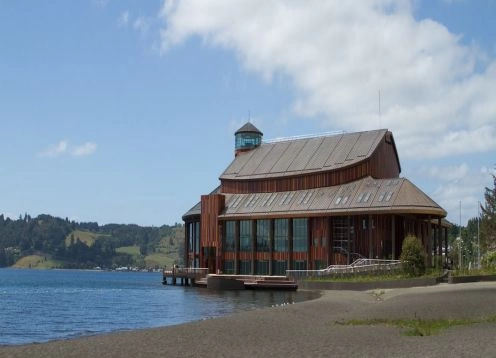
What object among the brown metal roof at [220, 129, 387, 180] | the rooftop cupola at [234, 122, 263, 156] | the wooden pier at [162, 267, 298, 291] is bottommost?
the wooden pier at [162, 267, 298, 291]

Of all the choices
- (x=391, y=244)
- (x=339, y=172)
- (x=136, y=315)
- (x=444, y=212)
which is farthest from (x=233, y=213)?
(x=136, y=315)

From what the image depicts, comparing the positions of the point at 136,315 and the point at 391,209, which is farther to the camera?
the point at 391,209

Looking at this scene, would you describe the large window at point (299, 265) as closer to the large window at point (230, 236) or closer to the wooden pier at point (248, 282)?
the wooden pier at point (248, 282)

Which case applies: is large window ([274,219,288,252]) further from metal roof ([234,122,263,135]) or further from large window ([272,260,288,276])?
metal roof ([234,122,263,135])

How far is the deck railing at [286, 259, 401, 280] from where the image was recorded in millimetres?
68688

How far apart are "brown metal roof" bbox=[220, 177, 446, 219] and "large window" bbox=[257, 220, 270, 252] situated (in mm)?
1745

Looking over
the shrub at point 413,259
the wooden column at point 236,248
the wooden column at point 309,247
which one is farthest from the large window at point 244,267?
the shrub at point 413,259

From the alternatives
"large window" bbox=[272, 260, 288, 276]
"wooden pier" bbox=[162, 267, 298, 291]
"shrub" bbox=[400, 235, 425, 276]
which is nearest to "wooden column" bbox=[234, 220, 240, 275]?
"wooden pier" bbox=[162, 267, 298, 291]

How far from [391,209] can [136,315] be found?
38939 mm

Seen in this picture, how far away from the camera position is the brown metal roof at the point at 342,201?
7900 centimetres

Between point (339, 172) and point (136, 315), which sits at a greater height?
point (339, 172)

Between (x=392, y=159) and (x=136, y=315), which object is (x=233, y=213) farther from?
(x=136, y=315)

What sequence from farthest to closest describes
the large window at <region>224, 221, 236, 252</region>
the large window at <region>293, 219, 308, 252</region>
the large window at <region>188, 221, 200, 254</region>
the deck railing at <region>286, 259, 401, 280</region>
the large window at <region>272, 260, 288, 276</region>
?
the large window at <region>188, 221, 200, 254</region> < the large window at <region>224, 221, 236, 252</region> < the large window at <region>272, 260, 288, 276</region> < the large window at <region>293, 219, 308, 252</region> < the deck railing at <region>286, 259, 401, 280</region>

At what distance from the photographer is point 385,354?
66.1ft
